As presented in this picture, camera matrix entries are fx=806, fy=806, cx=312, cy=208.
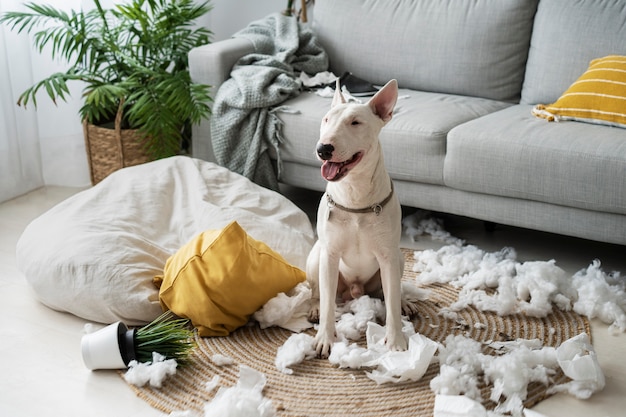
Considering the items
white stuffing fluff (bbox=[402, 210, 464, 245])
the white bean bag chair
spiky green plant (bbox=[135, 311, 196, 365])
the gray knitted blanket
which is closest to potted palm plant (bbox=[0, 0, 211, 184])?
the gray knitted blanket

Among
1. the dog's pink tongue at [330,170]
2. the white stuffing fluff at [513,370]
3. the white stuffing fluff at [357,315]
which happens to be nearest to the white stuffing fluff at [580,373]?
the white stuffing fluff at [513,370]

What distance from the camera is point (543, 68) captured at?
3277 mm

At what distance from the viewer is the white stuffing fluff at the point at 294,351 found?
7.20ft

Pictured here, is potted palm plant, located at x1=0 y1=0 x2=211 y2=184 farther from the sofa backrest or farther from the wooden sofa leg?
the wooden sofa leg

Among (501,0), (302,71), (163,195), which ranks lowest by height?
(163,195)

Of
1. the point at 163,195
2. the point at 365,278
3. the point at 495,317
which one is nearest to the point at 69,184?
the point at 163,195

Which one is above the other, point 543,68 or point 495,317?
point 543,68

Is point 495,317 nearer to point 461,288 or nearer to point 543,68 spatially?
point 461,288

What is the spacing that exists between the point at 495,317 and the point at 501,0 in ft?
5.02

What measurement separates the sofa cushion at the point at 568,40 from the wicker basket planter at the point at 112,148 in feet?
5.52

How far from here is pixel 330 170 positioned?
2049mm

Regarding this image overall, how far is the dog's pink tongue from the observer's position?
2.05 meters

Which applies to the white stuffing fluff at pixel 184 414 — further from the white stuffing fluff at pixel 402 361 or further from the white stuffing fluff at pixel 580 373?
the white stuffing fluff at pixel 580 373

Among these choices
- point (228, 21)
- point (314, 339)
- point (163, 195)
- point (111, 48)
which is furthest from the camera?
point (228, 21)
